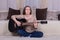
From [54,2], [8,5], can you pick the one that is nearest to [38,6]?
[54,2]

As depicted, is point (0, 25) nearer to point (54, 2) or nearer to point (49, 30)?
point (49, 30)

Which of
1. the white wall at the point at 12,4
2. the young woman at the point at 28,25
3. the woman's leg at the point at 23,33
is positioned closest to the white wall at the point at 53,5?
the white wall at the point at 12,4

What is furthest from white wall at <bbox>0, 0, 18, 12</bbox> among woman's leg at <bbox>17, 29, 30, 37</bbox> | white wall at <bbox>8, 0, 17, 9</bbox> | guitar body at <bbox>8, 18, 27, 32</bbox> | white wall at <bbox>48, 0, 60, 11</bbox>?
woman's leg at <bbox>17, 29, 30, 37</bbox>

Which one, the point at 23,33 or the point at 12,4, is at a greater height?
the point at 12,4

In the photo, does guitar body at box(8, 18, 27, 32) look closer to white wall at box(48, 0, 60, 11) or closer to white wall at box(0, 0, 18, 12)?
white wall at box(0, 0, 18, 12)

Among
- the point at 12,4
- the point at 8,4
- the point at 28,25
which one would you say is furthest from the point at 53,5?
the point at 28,25

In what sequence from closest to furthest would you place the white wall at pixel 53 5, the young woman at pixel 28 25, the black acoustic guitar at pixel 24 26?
the young woman at pixel 28 25, the black acoustic guitar at pixel 24 26, the white wall at pixel 53 5

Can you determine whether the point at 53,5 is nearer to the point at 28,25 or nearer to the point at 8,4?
the point at 8,4

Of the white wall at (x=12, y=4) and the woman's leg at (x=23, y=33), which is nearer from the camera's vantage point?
the woman's leg at (x=23, y=33)

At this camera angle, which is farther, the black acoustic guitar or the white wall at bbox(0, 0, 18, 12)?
the white wall at bbox(0, 0, 18, 12)

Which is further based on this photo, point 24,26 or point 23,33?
point 24,26

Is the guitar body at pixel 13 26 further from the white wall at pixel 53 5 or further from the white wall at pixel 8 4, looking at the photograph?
the white wall at pixel 53 5

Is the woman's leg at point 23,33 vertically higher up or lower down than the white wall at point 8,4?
lower down

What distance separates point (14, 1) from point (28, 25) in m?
1.95
